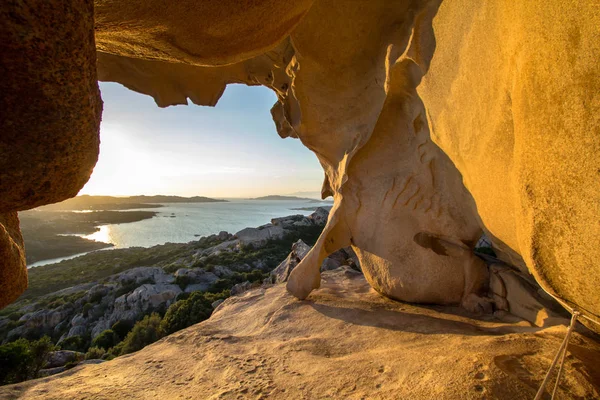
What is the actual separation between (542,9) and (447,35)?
152 centimetres

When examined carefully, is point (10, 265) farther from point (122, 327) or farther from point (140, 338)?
point (122, 327)

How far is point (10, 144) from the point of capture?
2.97 ft

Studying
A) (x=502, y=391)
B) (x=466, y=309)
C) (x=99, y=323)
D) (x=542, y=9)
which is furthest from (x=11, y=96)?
(x=99, y=323)

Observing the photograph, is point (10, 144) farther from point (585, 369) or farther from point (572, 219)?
point (585, 369)

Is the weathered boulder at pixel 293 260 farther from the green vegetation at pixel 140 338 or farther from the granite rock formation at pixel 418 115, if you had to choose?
the green vegetation at pixel 140 338

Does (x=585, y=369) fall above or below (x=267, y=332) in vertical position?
above

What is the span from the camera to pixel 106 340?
12.1m

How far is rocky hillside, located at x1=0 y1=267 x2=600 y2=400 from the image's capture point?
183 cm

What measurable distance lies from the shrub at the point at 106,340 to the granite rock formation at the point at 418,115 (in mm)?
11689

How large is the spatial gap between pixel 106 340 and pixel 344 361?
14.3 meters

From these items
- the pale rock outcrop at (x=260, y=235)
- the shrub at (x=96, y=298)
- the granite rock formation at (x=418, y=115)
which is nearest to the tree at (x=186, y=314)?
the granite rock formation at (x=418, y=115)

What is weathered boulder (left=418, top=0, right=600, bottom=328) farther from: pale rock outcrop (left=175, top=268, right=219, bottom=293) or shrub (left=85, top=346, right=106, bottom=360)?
pale rock outcrop (left=175, top=268, right=219, bottom=293)

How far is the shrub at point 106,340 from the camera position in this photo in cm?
1195

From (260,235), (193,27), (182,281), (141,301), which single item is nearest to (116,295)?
(141,301)
